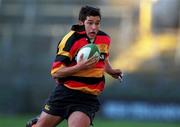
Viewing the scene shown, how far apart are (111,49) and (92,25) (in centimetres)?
849

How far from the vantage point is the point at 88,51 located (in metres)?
6.77

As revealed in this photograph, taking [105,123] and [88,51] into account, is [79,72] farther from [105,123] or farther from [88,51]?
[105,123]

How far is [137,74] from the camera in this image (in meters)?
15.3

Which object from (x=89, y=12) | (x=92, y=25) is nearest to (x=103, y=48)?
(x=92, y=25)

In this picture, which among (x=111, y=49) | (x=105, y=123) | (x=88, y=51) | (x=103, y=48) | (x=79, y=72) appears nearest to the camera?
(x=88, y=51)

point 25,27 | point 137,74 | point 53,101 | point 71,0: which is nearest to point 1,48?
point 25,27

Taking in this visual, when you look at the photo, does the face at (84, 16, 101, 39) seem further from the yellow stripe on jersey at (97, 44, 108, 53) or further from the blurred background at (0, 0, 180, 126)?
the blurred background at (0, 0, 180, 126)

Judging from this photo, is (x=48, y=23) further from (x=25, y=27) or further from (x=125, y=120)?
(x=125, y=120)

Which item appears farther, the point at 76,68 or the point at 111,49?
the point at 111,49

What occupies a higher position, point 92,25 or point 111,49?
point 92,25

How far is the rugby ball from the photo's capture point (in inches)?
266

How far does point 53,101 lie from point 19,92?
8.33 m

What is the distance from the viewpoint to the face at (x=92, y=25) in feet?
22.8

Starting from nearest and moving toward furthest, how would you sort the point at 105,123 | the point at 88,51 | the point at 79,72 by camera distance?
the point at 88,51
the point at 79,72
the point at 105,123
